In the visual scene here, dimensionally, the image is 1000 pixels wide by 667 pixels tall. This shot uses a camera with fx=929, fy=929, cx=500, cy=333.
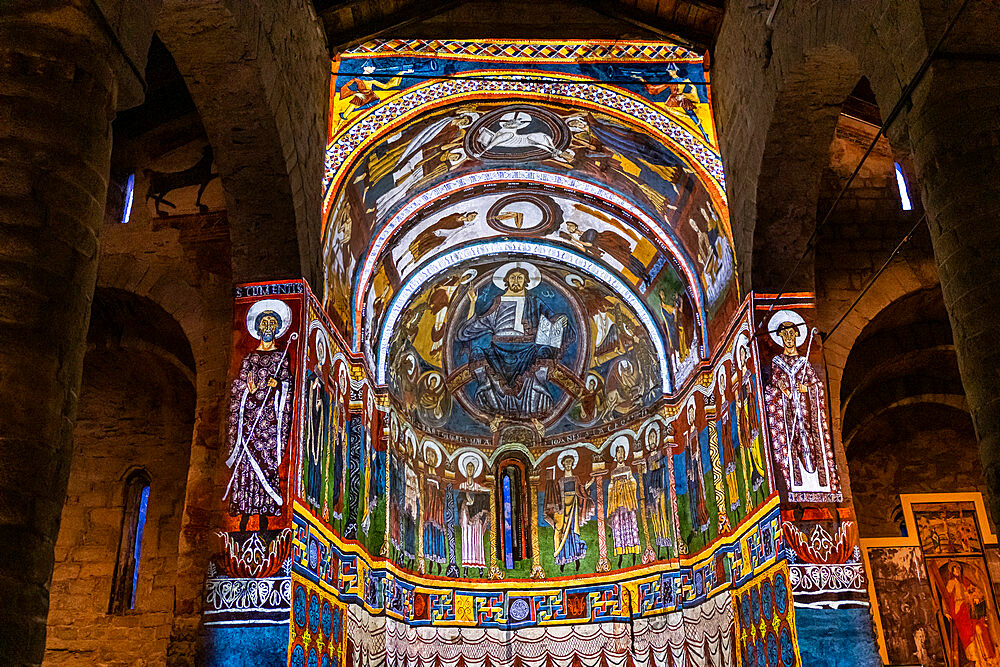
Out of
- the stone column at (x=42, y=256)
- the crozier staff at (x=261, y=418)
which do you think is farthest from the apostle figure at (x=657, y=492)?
the stone column at (x=42, y=256)

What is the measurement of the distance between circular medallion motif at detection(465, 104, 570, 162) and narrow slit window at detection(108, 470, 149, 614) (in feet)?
21.4

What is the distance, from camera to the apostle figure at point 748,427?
33.8 feet

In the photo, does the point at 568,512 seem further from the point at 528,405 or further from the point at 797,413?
the point at 797,413

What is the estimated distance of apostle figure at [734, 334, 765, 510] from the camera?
405 inches

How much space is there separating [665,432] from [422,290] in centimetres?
458

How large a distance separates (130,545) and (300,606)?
4.79 metres

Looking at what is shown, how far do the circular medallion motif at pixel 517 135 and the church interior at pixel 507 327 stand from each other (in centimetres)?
6

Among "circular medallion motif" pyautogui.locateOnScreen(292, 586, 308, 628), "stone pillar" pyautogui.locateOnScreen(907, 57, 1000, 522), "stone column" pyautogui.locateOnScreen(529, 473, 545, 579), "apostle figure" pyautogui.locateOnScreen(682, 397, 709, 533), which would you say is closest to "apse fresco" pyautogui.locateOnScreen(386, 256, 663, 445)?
"stone column" pyautogui.locateOnScreen(529, 473, 545, 579)

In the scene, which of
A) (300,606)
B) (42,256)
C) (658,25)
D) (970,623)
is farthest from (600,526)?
(42,256)

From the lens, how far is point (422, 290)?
15.5m

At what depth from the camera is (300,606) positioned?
28.8ft

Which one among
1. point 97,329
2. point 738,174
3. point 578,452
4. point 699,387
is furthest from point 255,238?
point 578,452

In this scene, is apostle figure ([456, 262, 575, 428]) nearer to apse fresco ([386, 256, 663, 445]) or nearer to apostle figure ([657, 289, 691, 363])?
apse fresco ([386, 256, 663, 445])

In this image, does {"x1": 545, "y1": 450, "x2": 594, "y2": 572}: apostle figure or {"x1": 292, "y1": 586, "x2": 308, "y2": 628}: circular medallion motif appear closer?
{"x1": 292, "y1": 586, "x2": 308, "y2": 628}: circular medallion motif
